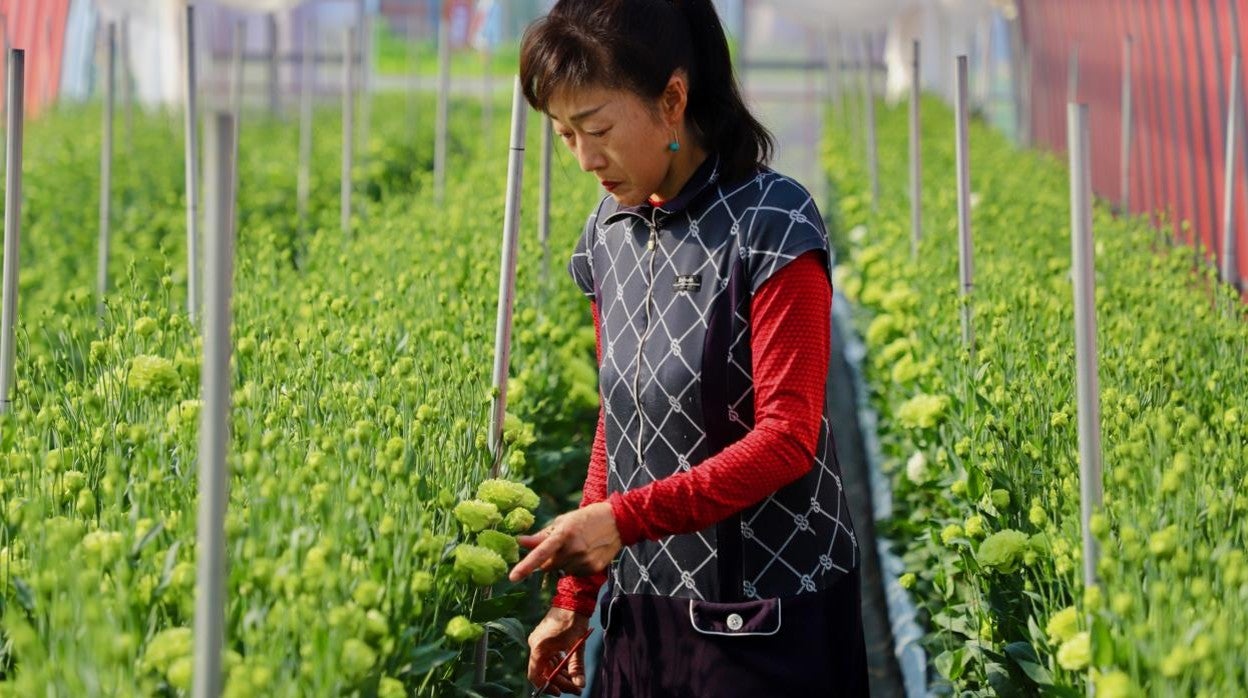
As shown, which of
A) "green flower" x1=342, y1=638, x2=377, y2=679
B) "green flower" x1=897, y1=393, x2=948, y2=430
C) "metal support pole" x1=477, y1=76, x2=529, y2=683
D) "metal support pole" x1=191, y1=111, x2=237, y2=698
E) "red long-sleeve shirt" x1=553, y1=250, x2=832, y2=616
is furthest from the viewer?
"green flower" x1=897, y1=393, x2=948, y2=430

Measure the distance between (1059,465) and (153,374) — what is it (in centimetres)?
122

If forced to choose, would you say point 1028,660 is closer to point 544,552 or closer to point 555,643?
point 555,643

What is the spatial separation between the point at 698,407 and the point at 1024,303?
1.61 meters

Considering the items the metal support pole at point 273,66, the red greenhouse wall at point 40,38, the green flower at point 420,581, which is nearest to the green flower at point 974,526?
the green flower at point 420,581

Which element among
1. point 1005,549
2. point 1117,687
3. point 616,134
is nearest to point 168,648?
point 616,134

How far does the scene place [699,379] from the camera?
5.72ft

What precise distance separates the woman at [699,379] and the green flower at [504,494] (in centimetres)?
14

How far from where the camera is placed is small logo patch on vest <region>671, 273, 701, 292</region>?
5.73 ft

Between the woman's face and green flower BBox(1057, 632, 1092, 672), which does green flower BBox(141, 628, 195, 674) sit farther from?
green flower BBox(1057, 632, 1092, 672)

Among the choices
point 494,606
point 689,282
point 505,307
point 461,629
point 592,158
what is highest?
point 592,158

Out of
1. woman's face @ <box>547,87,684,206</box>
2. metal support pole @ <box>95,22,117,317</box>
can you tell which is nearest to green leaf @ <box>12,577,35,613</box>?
woman's face @ <box>547,87,684,206</box>

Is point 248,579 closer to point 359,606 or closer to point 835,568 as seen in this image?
point 359,606

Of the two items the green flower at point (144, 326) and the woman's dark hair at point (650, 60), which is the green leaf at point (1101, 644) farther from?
the green flower at point (144, 326)

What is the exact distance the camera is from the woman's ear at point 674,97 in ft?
5.73
